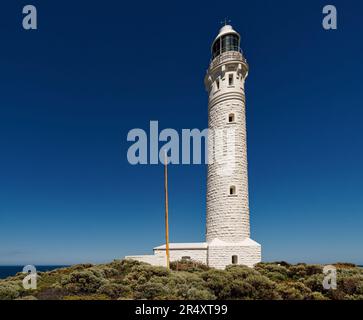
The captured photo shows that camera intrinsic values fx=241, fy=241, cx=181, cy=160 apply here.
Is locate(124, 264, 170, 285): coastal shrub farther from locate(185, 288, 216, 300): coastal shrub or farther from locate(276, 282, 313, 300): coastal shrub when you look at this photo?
locate(276, 282, 313, 300): coastal shrub

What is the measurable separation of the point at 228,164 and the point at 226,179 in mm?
1534

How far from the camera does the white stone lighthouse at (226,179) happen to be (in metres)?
22.5

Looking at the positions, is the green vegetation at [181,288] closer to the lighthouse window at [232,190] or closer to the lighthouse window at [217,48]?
the lighthouse window at [232,190]

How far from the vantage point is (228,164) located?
24234 millimetres

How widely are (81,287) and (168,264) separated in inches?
323

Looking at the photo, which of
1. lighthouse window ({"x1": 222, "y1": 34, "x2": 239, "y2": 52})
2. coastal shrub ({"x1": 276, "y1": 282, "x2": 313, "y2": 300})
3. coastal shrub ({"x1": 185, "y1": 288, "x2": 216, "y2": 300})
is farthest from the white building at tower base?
lighthouse window ({"x1": 222, "y1": 34, "x2": 239, "y2": 52})

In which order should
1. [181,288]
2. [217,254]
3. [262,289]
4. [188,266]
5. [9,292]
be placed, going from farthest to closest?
[217,254] < [188,266] < [262,289] < [181,288] < [9,292]

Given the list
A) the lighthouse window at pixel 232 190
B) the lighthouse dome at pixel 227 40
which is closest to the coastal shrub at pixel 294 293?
the lighthouse window at pixel 232 190

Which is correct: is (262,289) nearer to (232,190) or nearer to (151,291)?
(151,291)

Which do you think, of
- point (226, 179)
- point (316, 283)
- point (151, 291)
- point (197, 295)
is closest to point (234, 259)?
point (226, 179)

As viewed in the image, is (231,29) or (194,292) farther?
(231,29)
